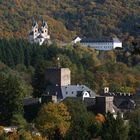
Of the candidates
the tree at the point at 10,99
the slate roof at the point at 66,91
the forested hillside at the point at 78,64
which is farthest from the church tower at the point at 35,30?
the tree at the point at 10,99

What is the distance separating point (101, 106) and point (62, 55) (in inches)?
1283

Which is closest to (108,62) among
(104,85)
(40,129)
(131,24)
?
(104,85)

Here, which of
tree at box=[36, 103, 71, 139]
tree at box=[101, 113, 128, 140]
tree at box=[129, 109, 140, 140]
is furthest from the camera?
tree at box=[36, 103, 71, 139]

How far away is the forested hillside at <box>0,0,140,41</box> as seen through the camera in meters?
155

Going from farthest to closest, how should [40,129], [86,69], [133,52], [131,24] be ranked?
[131,24], [86,69], [40,129], [133,52]

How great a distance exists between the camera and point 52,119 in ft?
191

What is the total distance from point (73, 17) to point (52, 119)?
369ft

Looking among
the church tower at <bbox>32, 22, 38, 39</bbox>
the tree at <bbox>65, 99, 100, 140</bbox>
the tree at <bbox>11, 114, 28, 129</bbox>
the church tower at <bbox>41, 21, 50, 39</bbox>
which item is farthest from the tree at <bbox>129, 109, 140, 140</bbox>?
the church tower at <bbox>41, 21, 50, 39</bbox>

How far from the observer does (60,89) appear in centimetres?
7031

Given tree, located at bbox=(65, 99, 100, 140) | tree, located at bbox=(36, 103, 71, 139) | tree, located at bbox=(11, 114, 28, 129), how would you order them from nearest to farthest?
tree, located at bbox=(65, 99, 100, 140) < tree, located at bbox=(36, 103, 71, 139) < tree, located at bbox=(11, 114, 28, 129)

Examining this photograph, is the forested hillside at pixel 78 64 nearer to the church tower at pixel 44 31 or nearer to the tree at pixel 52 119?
the tree at pixel 52 119

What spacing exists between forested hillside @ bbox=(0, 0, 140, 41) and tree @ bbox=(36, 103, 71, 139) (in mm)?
84687

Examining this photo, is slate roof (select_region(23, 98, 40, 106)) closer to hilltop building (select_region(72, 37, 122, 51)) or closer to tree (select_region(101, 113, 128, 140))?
tree (select_region(101, 113, 128, 140))

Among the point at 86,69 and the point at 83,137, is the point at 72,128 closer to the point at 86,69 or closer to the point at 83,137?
the point at 83,137
